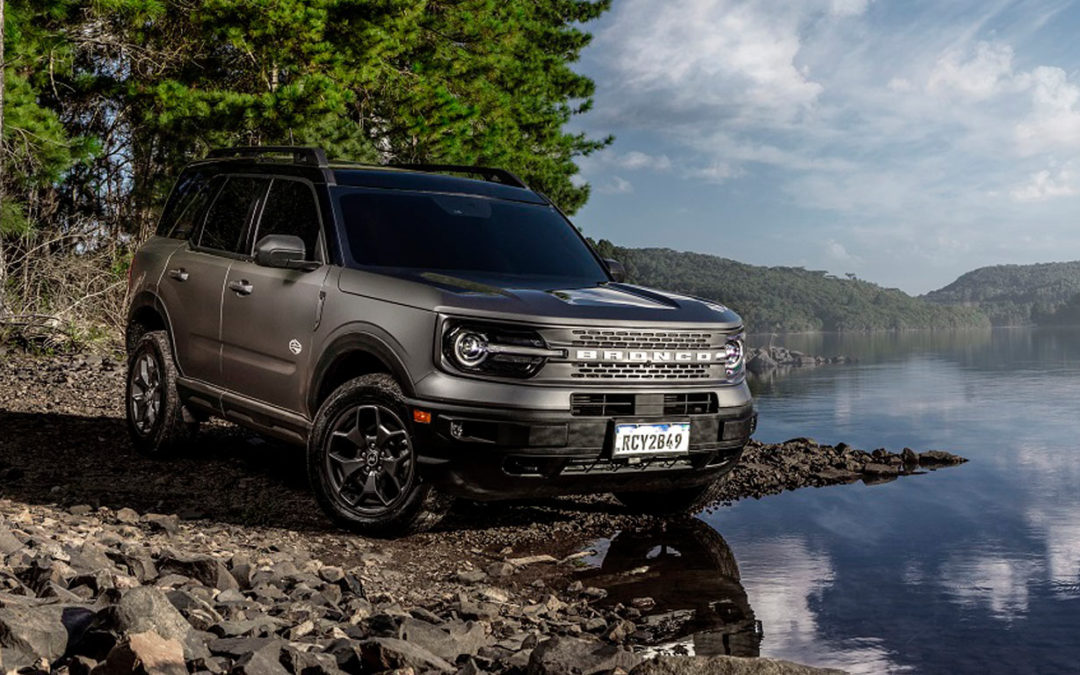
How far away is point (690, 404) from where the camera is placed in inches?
233

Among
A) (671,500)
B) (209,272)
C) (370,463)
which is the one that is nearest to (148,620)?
(370,463)

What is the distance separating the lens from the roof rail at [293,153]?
679 cm

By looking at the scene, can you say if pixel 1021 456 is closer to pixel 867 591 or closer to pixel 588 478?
pixel 867 591

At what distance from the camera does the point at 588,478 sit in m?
5.66

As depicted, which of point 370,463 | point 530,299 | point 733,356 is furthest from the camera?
point 733,356

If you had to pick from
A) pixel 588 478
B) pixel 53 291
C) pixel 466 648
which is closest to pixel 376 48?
pixel 53 291

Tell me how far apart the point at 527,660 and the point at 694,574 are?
2209 mm

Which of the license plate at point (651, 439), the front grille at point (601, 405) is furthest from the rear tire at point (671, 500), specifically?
the front grille at point (601, 405)

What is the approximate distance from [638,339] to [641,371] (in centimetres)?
17

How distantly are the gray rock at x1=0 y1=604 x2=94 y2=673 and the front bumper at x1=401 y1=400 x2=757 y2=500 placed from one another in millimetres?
2183

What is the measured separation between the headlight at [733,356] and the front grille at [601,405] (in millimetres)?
819

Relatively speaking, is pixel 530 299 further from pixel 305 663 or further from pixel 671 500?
pixel 305 663

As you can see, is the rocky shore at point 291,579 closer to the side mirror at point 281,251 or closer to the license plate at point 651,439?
the license plate at point 651,439

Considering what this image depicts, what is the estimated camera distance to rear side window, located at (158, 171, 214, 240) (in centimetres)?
802
